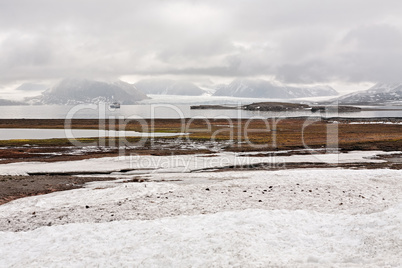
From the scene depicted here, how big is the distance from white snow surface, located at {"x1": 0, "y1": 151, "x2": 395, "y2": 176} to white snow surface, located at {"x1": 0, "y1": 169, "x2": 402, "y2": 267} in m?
13.0

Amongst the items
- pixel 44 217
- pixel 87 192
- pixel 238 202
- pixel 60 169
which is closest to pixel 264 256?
pixel 238 202

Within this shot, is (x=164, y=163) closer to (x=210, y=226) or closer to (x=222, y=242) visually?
(x=210, y=226)

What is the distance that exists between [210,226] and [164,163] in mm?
25520

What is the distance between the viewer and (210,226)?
14906 mm

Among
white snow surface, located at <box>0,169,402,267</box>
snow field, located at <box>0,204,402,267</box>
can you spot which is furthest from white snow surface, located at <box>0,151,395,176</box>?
snow field, located at <box>0,204,402,267</box>

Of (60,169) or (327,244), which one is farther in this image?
(60,169)

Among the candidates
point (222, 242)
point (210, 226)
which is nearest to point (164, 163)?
point (210, 226)

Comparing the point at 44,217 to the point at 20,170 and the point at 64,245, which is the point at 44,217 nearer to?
the point at 64,245

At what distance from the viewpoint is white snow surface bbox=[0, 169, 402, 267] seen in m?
11.7

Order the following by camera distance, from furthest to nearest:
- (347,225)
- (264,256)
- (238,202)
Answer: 1. (238,202)
2. (347,225)
3. (264,256)

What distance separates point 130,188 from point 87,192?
322 cm

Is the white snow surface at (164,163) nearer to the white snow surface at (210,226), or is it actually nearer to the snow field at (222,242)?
the white snow surface at (210,226)

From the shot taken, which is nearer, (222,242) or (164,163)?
(222,242)

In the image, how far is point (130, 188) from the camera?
23.0 m
